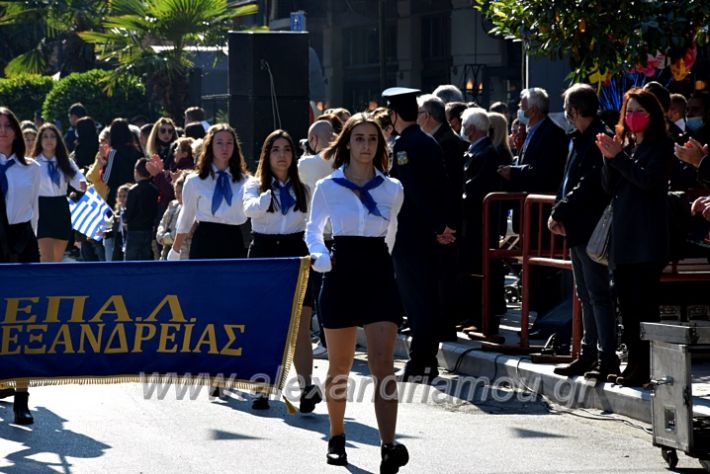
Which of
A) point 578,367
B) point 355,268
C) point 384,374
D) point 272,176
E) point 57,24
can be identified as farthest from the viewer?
point 57,24

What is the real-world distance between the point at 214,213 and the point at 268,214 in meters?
0.63

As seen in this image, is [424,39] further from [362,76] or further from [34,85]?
[34,85]

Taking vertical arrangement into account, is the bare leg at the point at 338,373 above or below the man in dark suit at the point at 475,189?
below

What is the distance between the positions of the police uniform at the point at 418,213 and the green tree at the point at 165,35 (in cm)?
1698

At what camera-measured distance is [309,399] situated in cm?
942

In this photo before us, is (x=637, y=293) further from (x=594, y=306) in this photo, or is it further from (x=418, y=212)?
(x=418, y=212)

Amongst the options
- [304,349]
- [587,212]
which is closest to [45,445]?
[304,349]

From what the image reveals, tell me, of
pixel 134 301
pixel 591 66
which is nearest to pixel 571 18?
pixel 591 66

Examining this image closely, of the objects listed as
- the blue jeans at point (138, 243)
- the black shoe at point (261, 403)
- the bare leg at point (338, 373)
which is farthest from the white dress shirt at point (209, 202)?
the blue jeans at point (138, 243)

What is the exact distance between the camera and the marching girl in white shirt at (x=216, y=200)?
10.1 m

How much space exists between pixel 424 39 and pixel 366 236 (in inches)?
986

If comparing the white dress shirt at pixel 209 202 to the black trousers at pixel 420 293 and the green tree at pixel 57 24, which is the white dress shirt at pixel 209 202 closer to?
the black trousers at pixel 420 293

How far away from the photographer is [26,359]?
796 cm

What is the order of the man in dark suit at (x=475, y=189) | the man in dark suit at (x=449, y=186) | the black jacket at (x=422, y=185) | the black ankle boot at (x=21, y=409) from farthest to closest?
the man in dark suit at (x=475, y=189) < the man in dark suit at (x=449, y=186) < the black jacket at (x=422, y=185) < the black ankle boot at (x=21, y=409)
